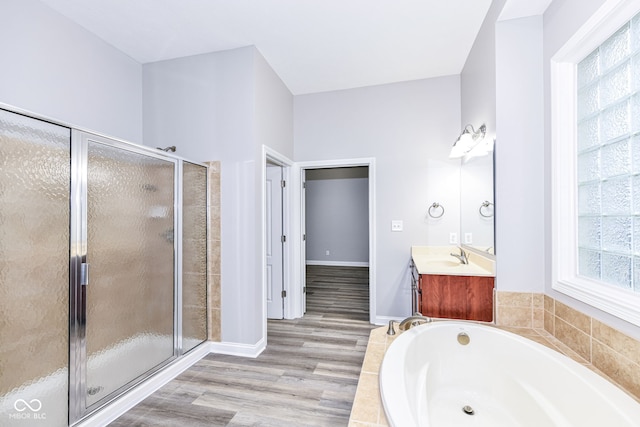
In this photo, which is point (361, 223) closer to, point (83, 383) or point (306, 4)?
point (306, 4)

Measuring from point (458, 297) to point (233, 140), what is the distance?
2305mm

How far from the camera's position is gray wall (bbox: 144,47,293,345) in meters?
2.51

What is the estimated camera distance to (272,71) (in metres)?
2.92

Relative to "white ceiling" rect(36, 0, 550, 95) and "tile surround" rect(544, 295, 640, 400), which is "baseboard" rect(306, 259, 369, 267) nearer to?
"white ceiling" rect(36, 0, 550, 95)

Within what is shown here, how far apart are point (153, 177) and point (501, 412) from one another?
2720 millimetres

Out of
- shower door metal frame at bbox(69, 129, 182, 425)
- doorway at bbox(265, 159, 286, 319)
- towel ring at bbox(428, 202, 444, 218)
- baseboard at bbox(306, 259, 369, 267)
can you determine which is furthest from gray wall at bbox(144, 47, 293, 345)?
baseboard at bbox(306, 259, 369, 267)

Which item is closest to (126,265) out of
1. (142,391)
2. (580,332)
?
(142,391)

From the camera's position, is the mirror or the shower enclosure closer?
the shower enclosure

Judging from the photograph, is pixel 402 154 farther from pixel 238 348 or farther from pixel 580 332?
pixel 238 348

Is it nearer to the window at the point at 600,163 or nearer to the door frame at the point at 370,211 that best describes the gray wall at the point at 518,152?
the window at the point at 600,163

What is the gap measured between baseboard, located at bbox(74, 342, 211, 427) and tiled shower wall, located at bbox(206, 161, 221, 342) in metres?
0.19

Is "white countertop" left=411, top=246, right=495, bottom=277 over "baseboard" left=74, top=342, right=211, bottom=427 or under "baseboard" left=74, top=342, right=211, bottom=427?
over

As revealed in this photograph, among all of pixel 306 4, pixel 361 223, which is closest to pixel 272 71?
pixel 306 4

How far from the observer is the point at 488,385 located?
1651 millimetres
